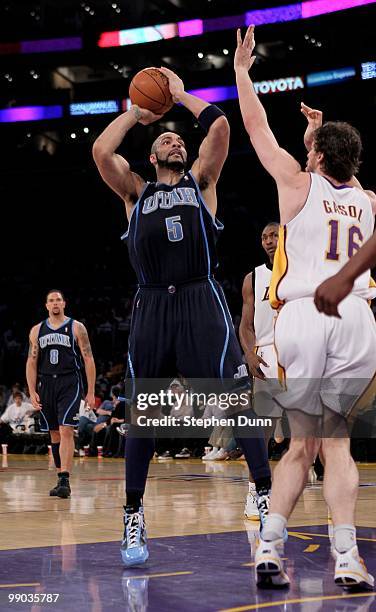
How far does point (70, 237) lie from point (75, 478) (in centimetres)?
2235

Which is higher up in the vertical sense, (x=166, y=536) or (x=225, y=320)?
(x=225, y=320)

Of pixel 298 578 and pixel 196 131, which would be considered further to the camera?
pixel 196 131

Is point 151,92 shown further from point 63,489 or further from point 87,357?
point 63,489

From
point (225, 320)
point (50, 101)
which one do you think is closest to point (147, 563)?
point (225, 320)

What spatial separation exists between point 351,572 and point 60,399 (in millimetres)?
5603

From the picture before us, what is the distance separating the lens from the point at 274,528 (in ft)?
12.0

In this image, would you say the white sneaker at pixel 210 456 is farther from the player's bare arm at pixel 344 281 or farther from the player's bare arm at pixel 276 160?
the player's bare arm at pixel 344 281

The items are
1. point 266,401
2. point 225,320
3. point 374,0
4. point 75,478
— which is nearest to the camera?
point 225,320

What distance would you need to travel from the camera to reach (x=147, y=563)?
4.47 metres

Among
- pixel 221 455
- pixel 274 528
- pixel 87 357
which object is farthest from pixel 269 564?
pixel 221 455

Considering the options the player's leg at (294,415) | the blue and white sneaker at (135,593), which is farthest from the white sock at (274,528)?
the blue and white sneaker at (135,593)

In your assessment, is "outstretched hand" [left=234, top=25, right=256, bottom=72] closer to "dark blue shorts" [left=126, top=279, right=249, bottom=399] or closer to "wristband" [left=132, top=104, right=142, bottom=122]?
"wristband" [left=132, top=104, right=142, bottom=122]

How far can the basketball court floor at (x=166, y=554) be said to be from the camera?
3.51 metres

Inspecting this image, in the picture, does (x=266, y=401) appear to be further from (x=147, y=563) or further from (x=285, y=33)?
(x=285, y=33)
